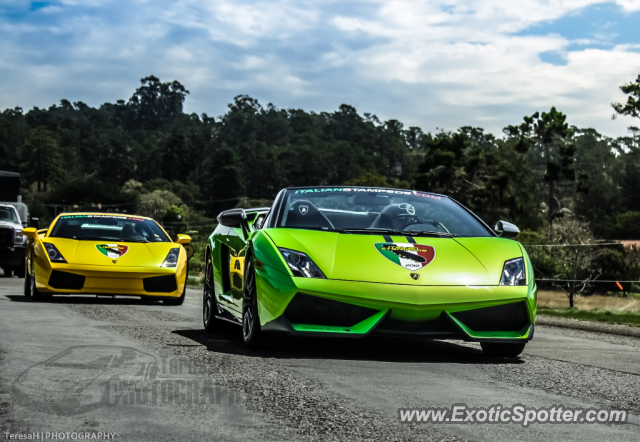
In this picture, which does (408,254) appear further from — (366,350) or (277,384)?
(277,384)

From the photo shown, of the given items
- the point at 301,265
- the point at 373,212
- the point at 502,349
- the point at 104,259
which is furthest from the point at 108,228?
the point at 502,349

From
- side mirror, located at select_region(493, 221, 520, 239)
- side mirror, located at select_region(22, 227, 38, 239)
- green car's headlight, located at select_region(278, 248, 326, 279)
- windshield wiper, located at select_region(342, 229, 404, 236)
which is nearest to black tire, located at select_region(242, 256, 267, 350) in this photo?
green car's headlight, located at select_region(278, 248, 326, 279)

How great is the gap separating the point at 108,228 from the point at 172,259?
1209mm

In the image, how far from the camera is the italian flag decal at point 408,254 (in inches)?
260

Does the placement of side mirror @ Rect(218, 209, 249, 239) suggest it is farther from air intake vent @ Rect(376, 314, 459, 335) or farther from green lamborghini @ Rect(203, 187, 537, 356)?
air intake vent @ Rect(376, 314, 459, 335)

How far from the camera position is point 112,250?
12.7 m

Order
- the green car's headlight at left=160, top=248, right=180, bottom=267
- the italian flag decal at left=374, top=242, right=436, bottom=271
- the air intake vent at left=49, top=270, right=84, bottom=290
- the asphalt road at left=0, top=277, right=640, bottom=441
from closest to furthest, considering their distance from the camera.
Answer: the asphalt road at left=0, top=277, right=640, bottom=441 → the italian flag decal at left=374, top=242, right=436, bottom=271 → the air intake vent at left=49, top=270, right=84, bottom=290 → the green car's headlight at left=160, top=248, right=180, bottom=267

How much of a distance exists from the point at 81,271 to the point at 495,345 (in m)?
→ 6.93

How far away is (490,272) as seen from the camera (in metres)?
6.70

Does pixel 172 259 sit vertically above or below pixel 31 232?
below

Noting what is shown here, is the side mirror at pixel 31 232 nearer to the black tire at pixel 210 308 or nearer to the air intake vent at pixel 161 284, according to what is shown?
the air intake vent at pixel 161 284

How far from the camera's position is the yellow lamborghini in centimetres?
1240

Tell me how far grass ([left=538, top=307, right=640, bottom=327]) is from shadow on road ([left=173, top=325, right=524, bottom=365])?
18.3 ft

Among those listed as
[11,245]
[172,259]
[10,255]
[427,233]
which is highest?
[427,233]
